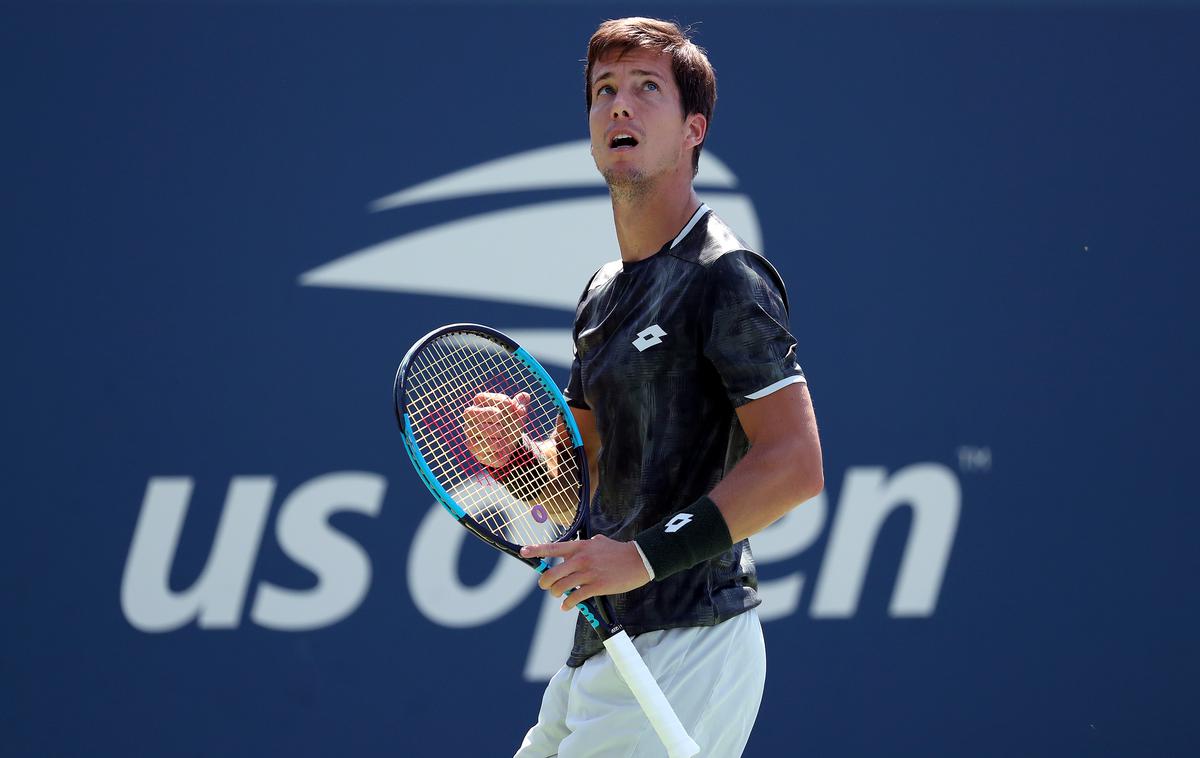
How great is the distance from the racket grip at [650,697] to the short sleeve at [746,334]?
43 cm

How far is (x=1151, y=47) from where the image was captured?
16.3 feet

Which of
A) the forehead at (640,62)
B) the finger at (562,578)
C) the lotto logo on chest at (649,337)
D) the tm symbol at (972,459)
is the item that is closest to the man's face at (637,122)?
the forehead at (640,62)

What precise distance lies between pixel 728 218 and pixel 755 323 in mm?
2643

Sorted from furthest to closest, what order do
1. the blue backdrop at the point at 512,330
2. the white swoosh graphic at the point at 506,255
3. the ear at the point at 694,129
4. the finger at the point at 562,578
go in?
1. the white swoosh graphic at the point at 506,255
2. the blue backdrop at the point at 512,330
3. the ear at the point at 694,129
4. the finger at the point at 562,578

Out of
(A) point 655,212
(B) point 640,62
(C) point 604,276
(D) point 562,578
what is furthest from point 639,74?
(D) point 562,578

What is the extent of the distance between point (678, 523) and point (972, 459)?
2921mm

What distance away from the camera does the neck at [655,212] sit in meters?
2.40

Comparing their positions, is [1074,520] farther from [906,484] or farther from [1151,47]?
[1151,47]

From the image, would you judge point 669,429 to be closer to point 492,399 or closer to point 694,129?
point 492,399

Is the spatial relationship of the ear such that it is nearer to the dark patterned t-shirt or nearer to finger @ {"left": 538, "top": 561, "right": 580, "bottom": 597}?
the dark patterned t-shirt

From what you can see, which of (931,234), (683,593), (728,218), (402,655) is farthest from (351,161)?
(683,593)

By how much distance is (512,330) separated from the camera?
462cm

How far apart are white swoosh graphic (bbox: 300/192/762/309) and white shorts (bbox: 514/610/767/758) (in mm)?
2392

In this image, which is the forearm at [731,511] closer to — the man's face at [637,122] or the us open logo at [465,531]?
the man's face at [637,122]
